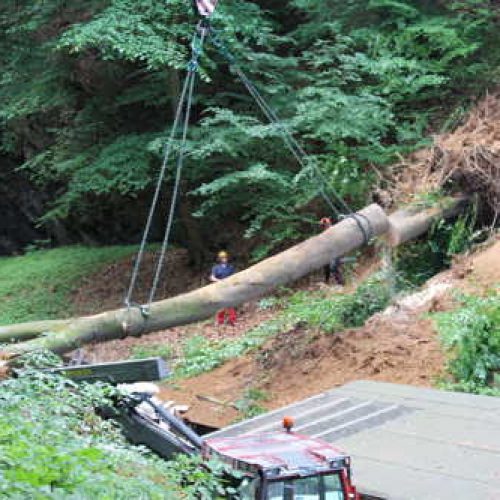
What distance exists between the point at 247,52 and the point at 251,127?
2.01 metres

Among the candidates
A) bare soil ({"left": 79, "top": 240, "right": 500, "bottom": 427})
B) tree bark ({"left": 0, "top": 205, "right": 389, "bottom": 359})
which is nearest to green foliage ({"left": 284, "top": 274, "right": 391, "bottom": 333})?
bare soil ({"left": 79, "top": 240, "right": 500, "bottom": 427})

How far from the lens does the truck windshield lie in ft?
20.7

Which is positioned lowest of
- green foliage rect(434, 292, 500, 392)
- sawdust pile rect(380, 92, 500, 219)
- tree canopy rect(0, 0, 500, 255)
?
green foliage rect(434, 292, 500, 392)

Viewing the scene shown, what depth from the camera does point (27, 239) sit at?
29516mm

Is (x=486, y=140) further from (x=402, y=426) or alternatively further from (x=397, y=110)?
(x=402, y=426)

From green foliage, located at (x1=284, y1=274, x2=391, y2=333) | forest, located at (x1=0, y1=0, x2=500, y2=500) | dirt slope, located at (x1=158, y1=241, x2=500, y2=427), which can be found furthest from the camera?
green foliage, located at (x1=284, y1=274, x2=391, y2=333)

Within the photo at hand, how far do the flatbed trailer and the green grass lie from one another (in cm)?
1235

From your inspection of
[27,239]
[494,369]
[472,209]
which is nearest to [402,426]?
[494,369]

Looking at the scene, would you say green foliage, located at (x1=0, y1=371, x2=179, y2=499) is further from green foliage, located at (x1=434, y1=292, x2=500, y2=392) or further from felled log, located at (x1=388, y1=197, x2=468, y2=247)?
felled log, located at (x1=388, y1=197, x2=468, y2=247)

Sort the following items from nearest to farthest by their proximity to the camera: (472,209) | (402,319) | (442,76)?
1. (402,319)
2. (472,209)
3. (442,76)

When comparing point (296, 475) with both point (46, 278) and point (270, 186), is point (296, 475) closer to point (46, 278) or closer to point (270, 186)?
point (270, 186)

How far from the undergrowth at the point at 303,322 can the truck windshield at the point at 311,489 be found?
7126 mm

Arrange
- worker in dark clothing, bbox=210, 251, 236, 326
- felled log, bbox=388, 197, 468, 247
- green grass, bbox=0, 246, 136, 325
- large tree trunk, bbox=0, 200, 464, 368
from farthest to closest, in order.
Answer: green grass, bbox=0, 246, 136, 325, worker in dark clothing, bbox=210, 251, 236, 326, felled log, bbox=388, 197, 468, 247, large tree trunk, bbox=0, 200, 464, 368

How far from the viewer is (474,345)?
35.4ft
